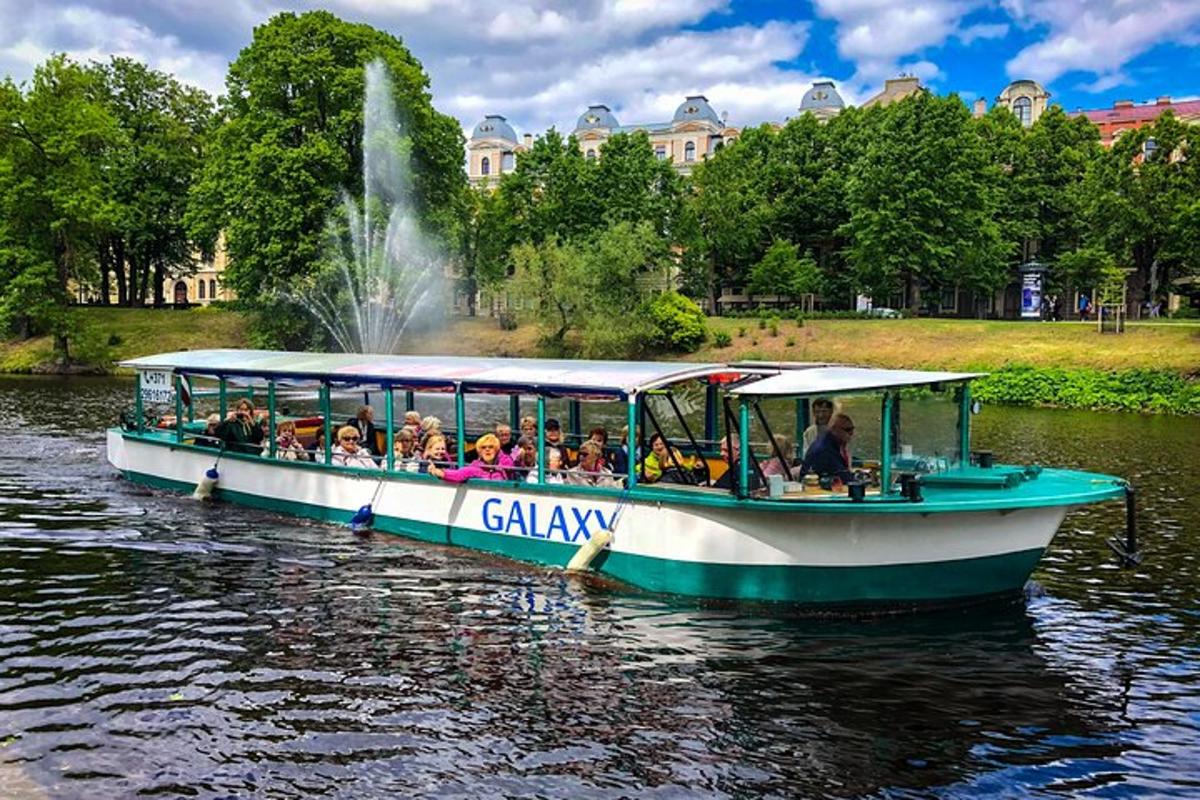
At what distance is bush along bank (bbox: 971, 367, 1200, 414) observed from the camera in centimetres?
4306

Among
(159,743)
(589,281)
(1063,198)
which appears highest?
(1063,198)

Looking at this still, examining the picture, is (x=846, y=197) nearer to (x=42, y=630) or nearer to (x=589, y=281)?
(x=589, y=281)

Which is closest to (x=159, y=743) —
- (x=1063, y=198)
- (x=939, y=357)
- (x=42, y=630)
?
(x=42, y=630)

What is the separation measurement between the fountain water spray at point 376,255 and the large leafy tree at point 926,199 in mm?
29684

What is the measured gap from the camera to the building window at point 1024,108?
10162 centimetres

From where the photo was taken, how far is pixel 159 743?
9594 mm

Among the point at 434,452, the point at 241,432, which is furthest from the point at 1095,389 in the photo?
the point at 241,432

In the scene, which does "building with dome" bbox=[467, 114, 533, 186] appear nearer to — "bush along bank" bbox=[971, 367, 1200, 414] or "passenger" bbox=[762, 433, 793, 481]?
"bush along bank" bbox=[971, 367, 1200, 414]

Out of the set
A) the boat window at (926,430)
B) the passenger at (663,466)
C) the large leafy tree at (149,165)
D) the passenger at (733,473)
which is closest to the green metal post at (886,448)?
the boat window at (926,430)

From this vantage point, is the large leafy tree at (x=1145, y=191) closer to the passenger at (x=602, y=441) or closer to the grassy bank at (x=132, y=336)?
the passenger at (x=602, y=441)

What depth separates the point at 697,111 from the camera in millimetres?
122000

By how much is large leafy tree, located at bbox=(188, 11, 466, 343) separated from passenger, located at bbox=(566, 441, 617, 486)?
1613 inches

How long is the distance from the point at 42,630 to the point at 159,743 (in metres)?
4.50

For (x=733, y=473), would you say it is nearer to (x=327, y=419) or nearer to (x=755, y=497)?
(x=755, y=497)
